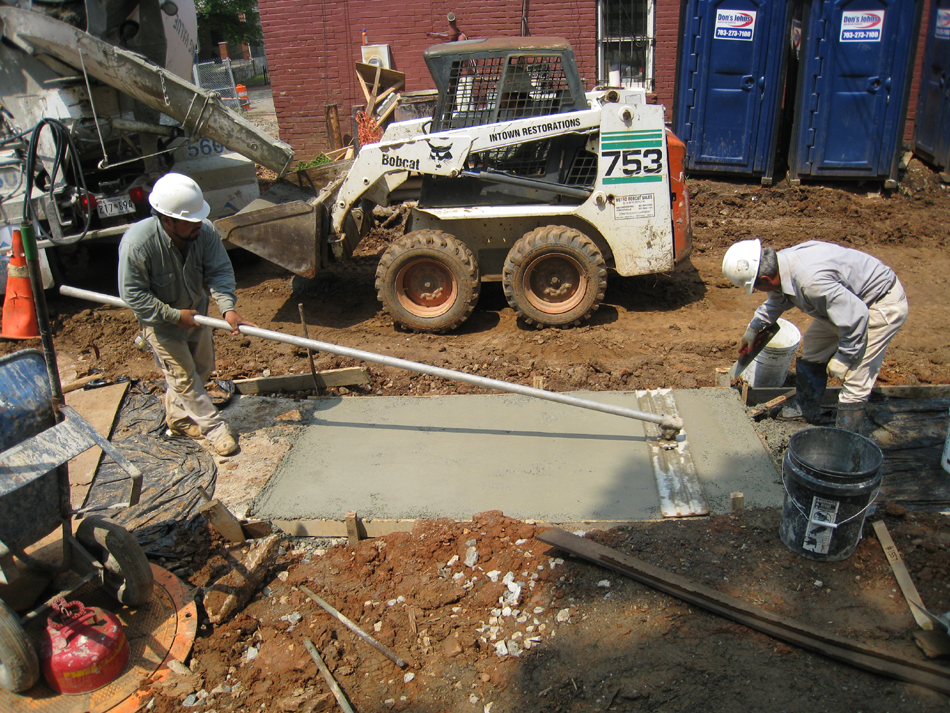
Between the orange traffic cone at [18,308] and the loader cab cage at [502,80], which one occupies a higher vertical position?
the loader cab cage at [502,80]

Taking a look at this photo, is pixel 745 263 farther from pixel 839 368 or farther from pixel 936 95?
pixel 936 95

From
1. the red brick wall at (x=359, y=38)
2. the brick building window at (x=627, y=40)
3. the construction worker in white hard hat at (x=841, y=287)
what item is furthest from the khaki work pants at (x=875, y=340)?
the red brick wall at (x=359, y=38)

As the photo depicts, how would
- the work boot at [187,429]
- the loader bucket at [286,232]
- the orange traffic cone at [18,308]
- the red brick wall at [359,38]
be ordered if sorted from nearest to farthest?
the work boot at [187,429], the orange traffic cone at [18,308], the loader bucket at [286,232], the red brick wall at [359,38]

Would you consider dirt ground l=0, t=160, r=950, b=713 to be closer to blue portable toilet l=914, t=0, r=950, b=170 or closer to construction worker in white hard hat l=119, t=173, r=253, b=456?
construction worker in white hard hat l=119, t=173, r=253, b=456

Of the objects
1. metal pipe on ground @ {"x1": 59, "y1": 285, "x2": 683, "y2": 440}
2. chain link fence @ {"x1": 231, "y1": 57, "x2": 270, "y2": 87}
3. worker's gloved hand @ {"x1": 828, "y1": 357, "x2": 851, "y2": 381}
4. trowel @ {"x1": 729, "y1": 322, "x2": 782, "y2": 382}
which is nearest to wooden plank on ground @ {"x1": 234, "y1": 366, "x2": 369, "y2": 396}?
metal pipe on ground @ {"x1": 59, "y1": 285, "x2": 683, "y2": 440}

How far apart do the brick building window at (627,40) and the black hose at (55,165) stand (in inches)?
299

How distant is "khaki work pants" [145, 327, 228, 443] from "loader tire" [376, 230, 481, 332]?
72.2 inches

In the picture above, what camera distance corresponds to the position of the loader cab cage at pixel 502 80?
6.19 m

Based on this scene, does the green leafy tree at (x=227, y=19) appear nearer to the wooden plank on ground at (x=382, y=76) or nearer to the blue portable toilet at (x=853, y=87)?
the wooden plank on ground at (x=382, y=76)

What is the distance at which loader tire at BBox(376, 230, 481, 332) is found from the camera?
249 inches

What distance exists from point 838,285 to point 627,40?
835cm

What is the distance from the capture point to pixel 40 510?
3.32 meters

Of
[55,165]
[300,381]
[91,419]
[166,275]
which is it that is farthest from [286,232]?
[55,165]

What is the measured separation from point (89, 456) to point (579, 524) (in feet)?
11.0
